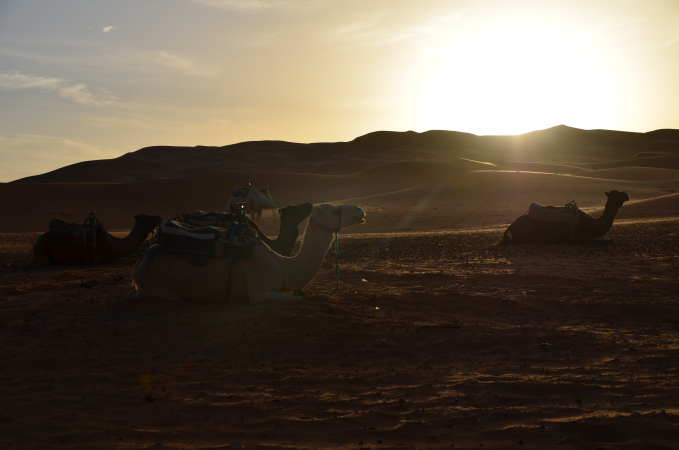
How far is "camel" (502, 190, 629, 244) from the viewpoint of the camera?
13844 millimetres

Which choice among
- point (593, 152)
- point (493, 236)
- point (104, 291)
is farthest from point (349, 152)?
point (104, 291)

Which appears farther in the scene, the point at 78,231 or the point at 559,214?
the point at 559,214

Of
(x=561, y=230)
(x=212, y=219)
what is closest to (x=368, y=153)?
(x=561, y=230)

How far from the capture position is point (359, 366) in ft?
17.1

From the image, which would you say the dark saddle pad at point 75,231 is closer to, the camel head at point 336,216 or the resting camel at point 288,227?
the resting camel at point 288,227

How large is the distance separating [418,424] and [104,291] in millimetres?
6305

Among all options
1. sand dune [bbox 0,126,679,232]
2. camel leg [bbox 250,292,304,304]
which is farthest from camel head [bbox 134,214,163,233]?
sand dune [bbox 0,126,679,232]

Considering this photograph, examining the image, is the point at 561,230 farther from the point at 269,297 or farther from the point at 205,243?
the point at 205,243

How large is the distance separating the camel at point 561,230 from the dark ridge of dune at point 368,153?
63.0m

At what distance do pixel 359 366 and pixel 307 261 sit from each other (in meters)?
2.49

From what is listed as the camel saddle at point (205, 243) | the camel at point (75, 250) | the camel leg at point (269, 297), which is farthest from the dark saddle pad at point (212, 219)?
the camel at point (75, 250)

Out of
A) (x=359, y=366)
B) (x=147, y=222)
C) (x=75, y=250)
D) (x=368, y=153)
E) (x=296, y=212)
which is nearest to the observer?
(x=359, y=366)

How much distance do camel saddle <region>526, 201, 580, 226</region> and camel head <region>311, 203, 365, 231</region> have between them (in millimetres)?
7880

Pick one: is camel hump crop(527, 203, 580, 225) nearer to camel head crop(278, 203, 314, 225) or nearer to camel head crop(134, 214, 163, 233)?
camel head crop(278, 203, 314, 225)
